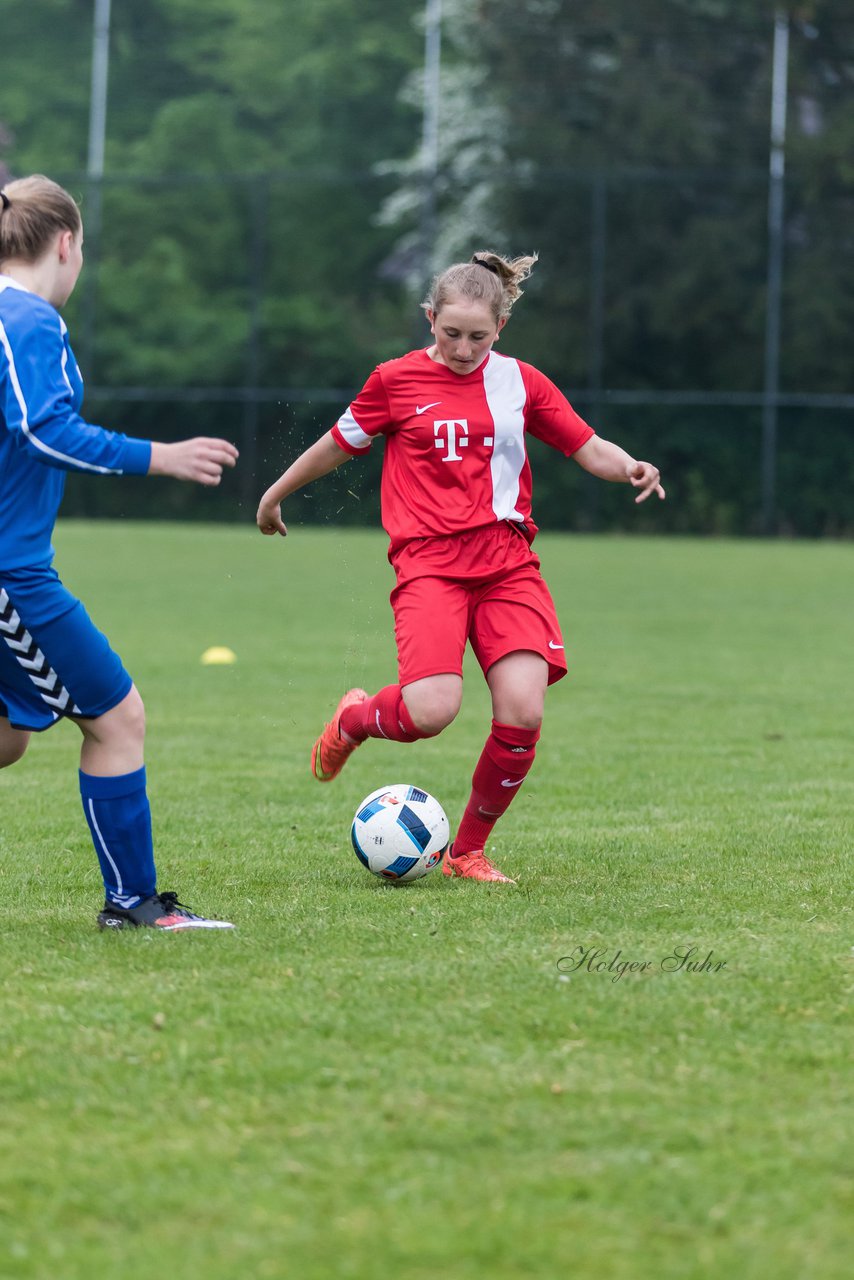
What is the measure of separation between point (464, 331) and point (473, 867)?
1.45 meters

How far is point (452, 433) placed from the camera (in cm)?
484

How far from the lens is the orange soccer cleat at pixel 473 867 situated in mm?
4742

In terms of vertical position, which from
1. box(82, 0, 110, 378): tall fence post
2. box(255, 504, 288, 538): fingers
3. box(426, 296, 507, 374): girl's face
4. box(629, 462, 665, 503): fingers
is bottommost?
box(255, 504, 288, 538): fingers

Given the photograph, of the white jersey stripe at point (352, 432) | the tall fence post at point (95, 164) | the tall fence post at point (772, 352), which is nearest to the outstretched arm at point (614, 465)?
the white jersey stripe at point (352, 432)

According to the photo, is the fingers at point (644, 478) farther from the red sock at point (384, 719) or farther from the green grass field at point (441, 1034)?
the green grass field at point (441, 1034)

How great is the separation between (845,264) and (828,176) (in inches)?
62.2

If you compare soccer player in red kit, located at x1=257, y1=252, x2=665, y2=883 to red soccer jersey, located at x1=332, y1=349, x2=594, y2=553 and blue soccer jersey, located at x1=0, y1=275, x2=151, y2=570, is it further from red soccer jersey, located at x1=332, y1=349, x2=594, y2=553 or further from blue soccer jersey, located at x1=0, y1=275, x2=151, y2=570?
blue soccer jersey, located at x1=0, y1=275, x2=151, y2=570

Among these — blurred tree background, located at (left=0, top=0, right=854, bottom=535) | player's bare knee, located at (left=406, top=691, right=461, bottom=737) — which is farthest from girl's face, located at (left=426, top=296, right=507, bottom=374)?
blurred tree background, located at (left=0, top=0, right=854, bottom=535)

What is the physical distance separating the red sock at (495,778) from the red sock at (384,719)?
194mm

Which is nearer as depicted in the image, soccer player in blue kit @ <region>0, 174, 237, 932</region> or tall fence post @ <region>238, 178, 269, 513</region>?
soccer player in blue kit @ <region>0, 174, 237, 932</region>

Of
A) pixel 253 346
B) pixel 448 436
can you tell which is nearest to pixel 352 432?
pixel 448 436

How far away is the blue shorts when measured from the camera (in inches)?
151

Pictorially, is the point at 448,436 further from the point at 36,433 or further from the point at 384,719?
the point at 36,433

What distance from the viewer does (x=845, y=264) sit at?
84.5ft
